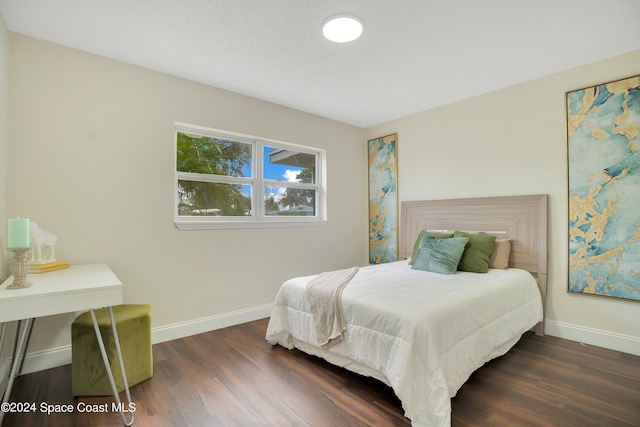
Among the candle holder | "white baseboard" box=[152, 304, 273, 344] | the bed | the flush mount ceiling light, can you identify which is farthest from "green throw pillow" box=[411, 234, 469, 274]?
the candle holder

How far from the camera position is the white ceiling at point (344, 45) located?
1990mm

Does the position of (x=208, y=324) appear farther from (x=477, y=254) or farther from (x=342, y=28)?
(x=342, y=28)

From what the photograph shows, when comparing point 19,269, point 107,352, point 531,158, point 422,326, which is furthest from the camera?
point 531,158

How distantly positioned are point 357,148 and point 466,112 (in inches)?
Answer: 61.3

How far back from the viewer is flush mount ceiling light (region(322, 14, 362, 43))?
2082 millimetres

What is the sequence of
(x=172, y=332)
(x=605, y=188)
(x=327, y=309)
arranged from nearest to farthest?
1. (x=327, y=309)
2. (x=605, y=188)
3. (x=172, y=332)

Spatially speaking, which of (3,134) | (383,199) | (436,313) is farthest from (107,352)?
(383,199)

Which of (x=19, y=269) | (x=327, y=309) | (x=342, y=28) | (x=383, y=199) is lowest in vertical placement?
(x=327, y=309)

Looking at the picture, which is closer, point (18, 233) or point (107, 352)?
point (18, 233)

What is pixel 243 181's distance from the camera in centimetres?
352

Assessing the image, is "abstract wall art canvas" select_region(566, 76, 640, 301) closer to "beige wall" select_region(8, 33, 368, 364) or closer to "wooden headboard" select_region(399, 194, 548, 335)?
"wooden headboard" select_region(399, 194, 548, 335)

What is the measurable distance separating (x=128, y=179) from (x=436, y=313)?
8.73 ft

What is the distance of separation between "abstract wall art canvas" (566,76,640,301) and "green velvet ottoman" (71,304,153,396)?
361cm

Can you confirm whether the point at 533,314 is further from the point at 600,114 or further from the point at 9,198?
the point at 9,198
